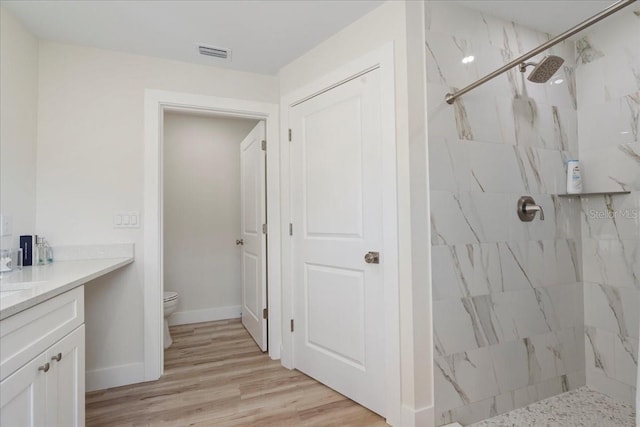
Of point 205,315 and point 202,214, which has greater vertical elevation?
point 202,214

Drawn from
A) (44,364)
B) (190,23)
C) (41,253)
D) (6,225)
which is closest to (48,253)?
(41,253)

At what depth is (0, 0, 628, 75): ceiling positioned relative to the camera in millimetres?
1793

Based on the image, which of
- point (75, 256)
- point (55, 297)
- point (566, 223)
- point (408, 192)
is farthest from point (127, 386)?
point (566, 223)

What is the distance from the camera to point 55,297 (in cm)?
120

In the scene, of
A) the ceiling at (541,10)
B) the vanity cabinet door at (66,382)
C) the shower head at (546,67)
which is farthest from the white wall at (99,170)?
the shower head at (546,67)

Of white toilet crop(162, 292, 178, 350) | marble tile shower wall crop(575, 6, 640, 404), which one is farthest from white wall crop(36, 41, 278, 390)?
marble tile shower wall crop(575, 6, 640, 404)

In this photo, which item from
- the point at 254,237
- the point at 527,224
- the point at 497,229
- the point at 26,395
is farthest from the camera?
the point at 254,237

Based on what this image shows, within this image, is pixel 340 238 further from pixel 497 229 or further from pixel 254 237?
pixel 254 237

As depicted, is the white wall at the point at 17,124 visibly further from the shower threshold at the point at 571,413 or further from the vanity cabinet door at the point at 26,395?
the shower threshold at the point at 571,413

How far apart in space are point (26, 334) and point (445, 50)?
85.1 inches

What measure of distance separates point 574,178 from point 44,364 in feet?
9.22

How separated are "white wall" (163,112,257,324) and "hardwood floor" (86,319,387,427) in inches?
38.6

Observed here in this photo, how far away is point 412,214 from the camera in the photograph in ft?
5.43

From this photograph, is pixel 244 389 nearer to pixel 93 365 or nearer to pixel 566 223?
pixel 93 365
